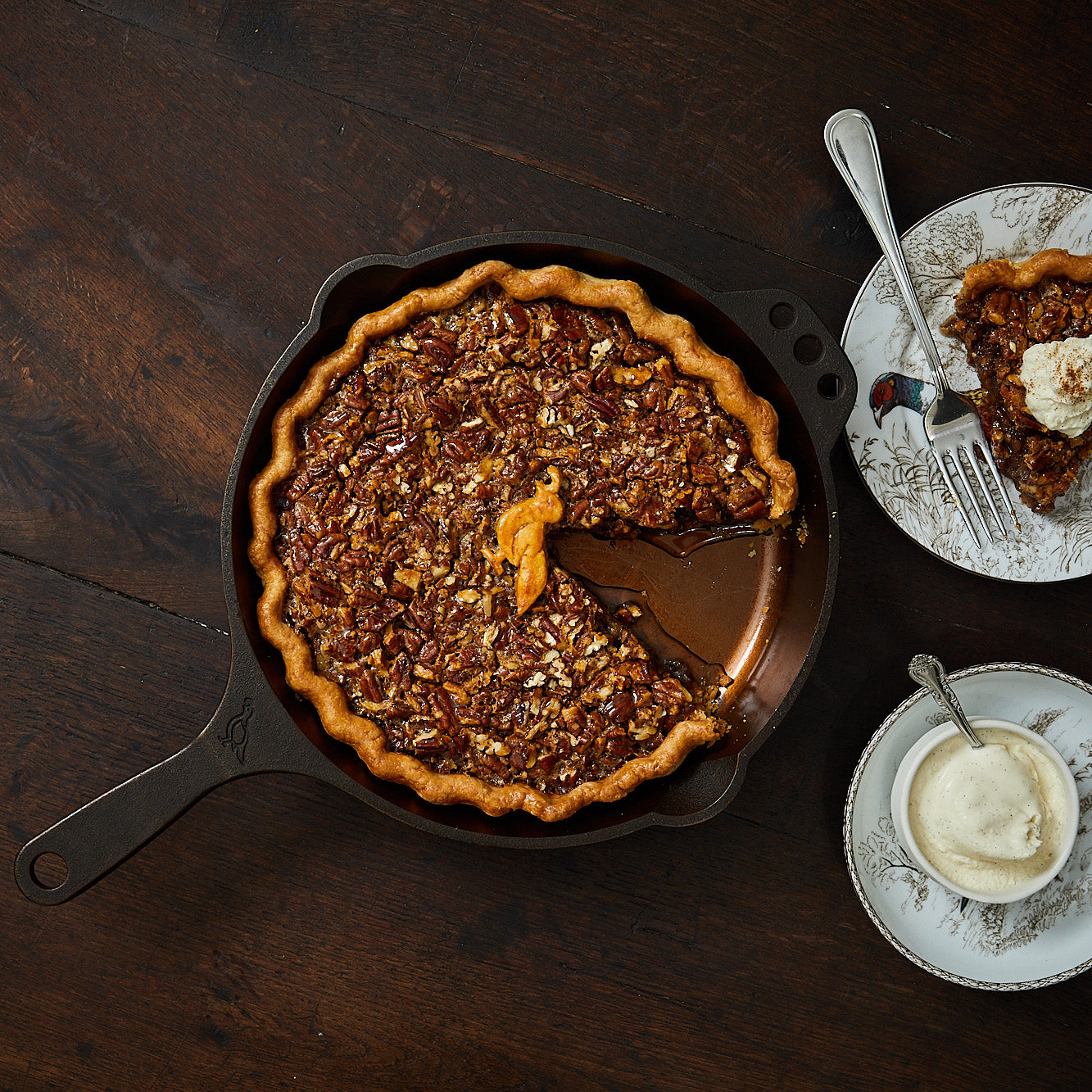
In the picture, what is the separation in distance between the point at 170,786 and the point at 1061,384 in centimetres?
326

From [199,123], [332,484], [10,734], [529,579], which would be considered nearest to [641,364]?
[529,579]

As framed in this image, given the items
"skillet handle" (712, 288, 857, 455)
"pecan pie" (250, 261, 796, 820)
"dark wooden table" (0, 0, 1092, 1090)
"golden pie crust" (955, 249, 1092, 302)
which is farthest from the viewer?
"dark wooden table" (0, 0, 1092, 1090)

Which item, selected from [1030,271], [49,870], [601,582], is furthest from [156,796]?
[1030,271]

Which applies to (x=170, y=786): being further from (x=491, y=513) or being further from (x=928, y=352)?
(x=928, y=352)

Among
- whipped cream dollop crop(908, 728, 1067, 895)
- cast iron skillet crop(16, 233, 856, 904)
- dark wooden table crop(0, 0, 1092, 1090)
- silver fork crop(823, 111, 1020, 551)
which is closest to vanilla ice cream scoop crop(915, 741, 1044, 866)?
whipped cream dollop crop(908, 728, 1067, 895)

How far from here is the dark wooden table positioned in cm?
301

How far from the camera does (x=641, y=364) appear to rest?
284cm

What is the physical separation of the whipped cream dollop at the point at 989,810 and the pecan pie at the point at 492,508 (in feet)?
2.80

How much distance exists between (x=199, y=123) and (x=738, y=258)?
2.12 m

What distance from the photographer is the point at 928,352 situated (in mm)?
2924

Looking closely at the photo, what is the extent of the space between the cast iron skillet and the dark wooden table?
0.26 m

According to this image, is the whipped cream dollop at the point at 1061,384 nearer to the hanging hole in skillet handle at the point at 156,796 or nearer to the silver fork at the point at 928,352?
the silver fork at the point at 928,352

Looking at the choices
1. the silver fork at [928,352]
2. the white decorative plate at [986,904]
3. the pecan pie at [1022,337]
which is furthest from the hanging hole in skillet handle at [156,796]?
the pecan pie at [1022,337]

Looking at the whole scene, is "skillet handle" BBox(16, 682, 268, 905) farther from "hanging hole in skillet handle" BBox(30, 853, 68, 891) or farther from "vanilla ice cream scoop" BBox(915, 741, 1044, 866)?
"vanilla ice cream scoop" BBox(915, 741, 1044, 866)
